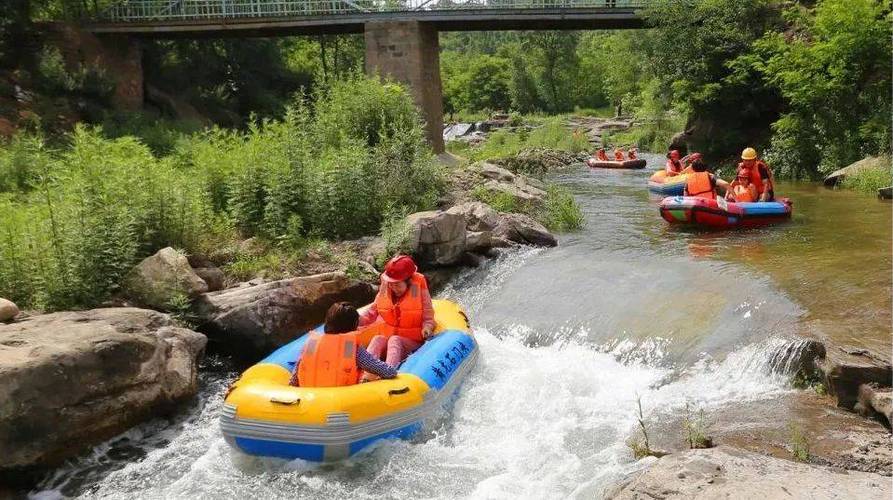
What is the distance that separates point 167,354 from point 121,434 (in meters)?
0.73

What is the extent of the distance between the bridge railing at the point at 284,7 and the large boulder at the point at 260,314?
13.3 metres

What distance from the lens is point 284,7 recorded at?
21.6m

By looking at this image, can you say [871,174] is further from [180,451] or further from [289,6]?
[289,6]

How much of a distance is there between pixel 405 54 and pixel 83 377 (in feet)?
49.0

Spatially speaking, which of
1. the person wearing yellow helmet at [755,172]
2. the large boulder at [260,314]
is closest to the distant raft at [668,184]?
the person wearing yellow helmet at [755,172]

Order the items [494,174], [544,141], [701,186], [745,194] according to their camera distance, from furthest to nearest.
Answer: [544,141], [494,174], [745,194], [701,186]

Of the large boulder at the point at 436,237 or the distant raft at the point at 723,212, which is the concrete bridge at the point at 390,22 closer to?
the distant raft at the point at 723,212

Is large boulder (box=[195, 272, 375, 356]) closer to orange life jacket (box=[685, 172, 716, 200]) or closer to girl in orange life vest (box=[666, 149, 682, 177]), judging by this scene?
orange life jacket (box=[685, 172, 716, 200])

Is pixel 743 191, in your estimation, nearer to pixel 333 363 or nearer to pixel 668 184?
pixel 668 184

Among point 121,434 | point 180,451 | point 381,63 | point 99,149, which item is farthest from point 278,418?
point 381,63

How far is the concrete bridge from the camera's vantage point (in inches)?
739

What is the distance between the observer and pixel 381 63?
1889cm

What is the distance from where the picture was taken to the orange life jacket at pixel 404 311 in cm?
632

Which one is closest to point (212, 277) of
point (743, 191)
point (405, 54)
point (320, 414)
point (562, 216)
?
point (320, 414)
